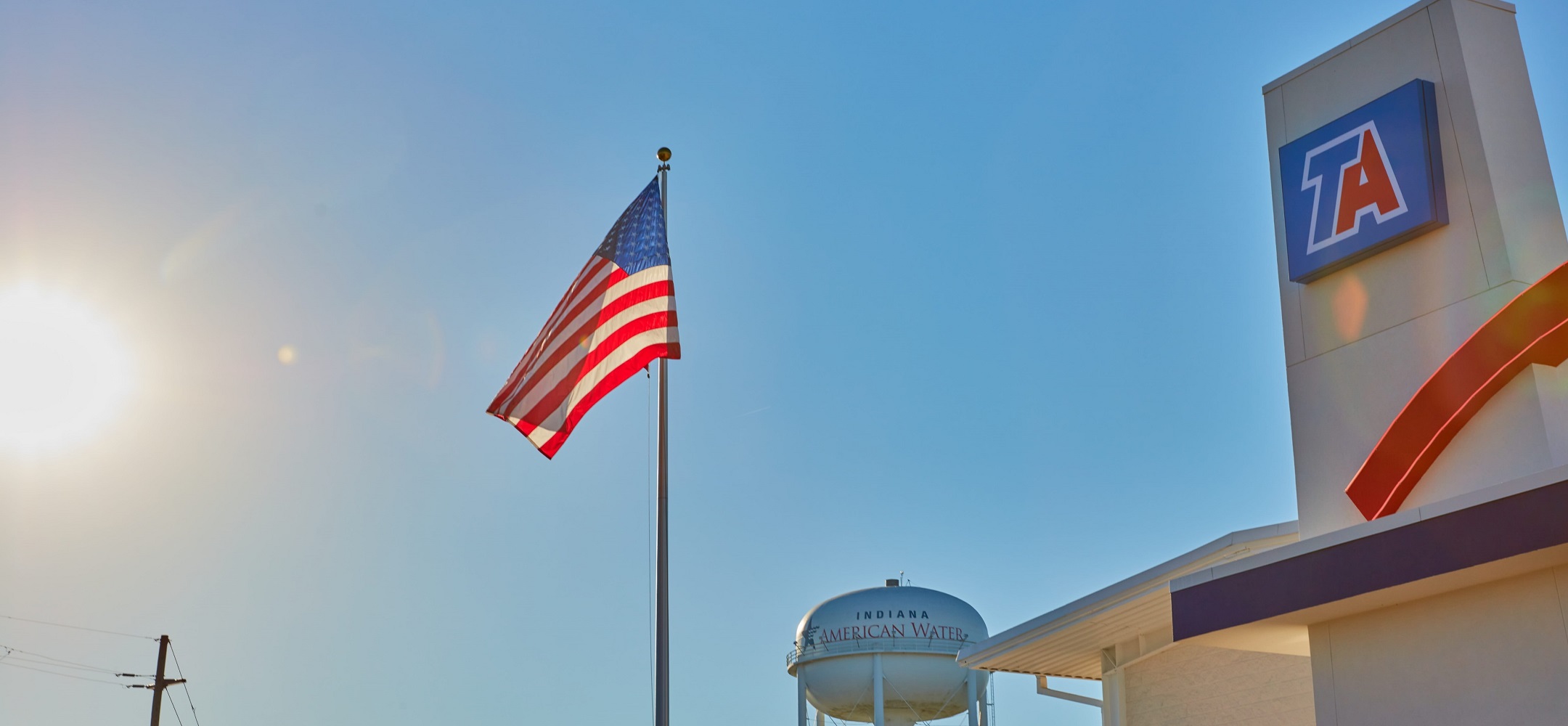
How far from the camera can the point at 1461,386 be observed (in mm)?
10430

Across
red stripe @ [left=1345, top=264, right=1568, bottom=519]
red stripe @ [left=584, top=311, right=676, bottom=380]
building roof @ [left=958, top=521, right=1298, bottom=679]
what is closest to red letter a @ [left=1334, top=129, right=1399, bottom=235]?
red stripe @ [left=1345, top=264, right=1568, bottom=519]

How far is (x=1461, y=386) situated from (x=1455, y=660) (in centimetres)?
195

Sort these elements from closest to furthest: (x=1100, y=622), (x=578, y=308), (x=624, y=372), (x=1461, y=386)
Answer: (x=1461, y=386), (x=624, y=372), (x=578, y=308), (x=1100, y=622)

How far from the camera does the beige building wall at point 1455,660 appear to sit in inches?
375

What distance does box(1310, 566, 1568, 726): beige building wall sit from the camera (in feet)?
31.3

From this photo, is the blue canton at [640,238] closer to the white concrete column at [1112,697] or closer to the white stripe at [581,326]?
the white stripe at [581,326]

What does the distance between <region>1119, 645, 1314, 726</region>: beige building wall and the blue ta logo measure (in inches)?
189

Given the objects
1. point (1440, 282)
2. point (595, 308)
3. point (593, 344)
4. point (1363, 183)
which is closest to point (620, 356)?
point (593, 344)

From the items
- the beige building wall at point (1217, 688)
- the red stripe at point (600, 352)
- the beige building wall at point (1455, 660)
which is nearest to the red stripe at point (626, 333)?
the red stripe at point (600, 352)

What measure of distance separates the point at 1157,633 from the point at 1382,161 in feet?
24.3

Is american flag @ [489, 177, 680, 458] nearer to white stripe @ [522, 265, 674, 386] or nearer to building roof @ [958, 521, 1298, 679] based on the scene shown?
white stripe @ [522, 265, 674, 386]

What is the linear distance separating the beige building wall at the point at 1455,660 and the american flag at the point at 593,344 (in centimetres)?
613

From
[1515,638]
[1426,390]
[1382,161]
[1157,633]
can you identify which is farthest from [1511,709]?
[1157,633]

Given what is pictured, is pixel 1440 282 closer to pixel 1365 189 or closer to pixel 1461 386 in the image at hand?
pixel 1461 386
